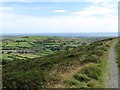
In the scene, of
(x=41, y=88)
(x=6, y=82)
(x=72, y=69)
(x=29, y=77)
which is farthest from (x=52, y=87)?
(x=72, y=69)

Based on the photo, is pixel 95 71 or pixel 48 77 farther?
pixel 95 71

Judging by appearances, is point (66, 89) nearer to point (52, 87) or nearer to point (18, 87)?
point (52, 87)

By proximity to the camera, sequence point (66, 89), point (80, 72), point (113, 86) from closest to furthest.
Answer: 1. point (66, 89)
2. point (113, 86)
3. point (80, 72)

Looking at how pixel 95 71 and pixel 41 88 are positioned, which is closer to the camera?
pixel 41 88

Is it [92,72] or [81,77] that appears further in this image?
[92,72]

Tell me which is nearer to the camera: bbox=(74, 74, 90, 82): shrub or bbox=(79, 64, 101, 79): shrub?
bbox=(74, 74, 90, 82): shrub

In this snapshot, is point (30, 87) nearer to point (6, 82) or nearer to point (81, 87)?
point (6, 82)

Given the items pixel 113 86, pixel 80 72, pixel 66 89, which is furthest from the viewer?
pixel 80 72

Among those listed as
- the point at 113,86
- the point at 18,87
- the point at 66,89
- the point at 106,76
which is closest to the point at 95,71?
the point at 106,76

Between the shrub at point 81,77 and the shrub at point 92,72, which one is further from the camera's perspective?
the shrub at point 92,72
